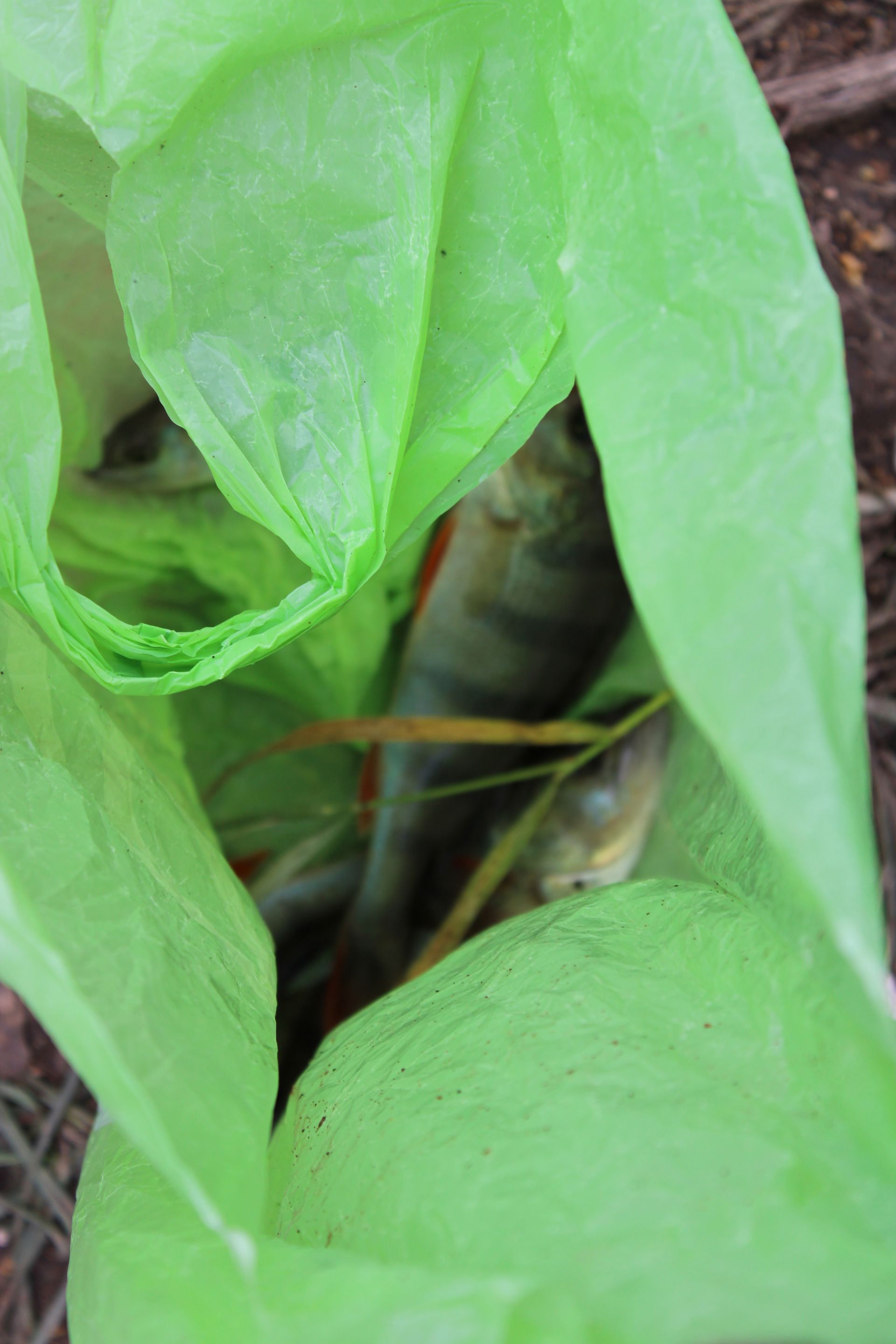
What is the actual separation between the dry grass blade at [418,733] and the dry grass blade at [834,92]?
0.61 m

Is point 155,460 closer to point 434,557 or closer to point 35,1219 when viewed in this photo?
point 434,557

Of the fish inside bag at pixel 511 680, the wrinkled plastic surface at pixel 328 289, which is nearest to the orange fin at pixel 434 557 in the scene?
the fish inside bag at pixel 511 680

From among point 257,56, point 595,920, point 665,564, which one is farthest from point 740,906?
point 257,56

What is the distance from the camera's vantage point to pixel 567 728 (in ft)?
2.52

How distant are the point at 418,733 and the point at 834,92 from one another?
28.8 inches

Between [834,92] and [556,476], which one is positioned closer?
[556,476]

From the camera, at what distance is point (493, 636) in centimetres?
84

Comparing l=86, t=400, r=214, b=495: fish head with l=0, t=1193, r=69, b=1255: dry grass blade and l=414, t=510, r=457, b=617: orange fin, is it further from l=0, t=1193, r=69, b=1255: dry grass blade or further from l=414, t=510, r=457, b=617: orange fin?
l=0, t=1193, r=69, b=1255: dry grass blade

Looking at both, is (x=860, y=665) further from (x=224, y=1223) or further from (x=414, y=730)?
(x=414, y=730)

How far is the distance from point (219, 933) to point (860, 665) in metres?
0.31

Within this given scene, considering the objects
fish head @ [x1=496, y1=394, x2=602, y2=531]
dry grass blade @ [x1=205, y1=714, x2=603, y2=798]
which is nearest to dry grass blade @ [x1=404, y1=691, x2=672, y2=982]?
dry grass blade @ [x1=205, y1=714, x2=603, y2=798]

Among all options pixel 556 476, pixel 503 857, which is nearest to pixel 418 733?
pixel 503 857

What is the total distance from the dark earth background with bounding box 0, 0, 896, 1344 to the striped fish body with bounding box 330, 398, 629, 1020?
0.83 ft

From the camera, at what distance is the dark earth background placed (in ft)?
2.60
